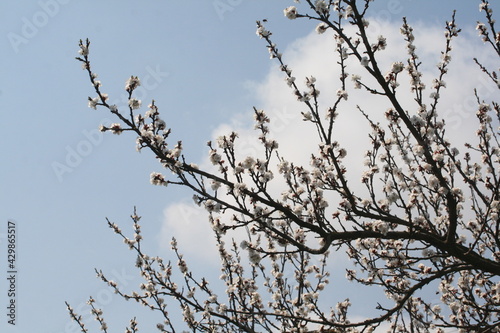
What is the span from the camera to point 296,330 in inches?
252

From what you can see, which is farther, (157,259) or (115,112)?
(157,259)

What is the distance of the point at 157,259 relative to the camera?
31.3ft

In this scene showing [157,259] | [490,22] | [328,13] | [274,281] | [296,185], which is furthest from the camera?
[157,259]

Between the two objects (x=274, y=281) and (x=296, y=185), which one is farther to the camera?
(x=274, y=281)

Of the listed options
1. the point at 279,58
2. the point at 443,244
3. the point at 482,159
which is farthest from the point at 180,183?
the point at 482,159

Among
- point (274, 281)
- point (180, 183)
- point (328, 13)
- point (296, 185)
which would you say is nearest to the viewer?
point (180, 183)

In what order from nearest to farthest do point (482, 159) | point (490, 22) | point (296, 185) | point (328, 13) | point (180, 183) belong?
point (180, 183) < point (328, 13) < point (296, 185) < point (490, 22) < point (482, 159)

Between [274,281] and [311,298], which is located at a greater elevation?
[274,281]

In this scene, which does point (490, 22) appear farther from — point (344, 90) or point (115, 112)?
point (115, 112)

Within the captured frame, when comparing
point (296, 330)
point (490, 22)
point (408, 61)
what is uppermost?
point (490, 22)

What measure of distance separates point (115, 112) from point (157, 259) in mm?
5735

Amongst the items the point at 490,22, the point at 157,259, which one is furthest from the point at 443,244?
the point at 157,259

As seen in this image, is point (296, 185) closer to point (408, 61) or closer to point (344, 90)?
point (344, 90)

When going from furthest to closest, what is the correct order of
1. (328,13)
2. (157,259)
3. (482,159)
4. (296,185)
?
(157,259), (482,159), (296,185), (328,13)
